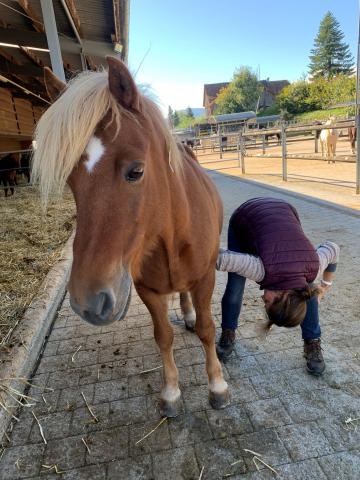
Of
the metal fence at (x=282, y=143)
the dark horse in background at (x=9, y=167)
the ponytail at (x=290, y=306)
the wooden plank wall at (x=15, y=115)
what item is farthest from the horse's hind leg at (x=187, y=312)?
the dark horse in background at (x=9, y=167)

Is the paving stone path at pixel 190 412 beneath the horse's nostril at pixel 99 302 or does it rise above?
beneath

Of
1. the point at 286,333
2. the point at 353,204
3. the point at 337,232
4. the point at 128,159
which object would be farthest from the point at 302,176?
the point at 128,159

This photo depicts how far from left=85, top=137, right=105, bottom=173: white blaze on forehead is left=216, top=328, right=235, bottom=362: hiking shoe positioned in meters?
1.74

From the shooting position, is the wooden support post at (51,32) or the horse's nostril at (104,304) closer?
the horse's nostril at (104,304)

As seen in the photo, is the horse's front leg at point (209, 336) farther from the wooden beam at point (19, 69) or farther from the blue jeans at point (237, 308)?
the wooden beam at point (19, 69)

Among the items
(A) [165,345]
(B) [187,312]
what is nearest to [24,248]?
(B) [187,312]

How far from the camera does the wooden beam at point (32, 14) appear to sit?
5.71m

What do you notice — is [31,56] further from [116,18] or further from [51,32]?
[51,32]

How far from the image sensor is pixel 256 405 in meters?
2.03

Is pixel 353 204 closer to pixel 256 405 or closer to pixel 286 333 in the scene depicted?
pixel 286 333

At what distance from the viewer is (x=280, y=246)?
2.01 m

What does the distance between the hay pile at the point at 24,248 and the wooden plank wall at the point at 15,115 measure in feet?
8.13

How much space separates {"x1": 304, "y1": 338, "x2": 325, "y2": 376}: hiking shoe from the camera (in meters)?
2.21

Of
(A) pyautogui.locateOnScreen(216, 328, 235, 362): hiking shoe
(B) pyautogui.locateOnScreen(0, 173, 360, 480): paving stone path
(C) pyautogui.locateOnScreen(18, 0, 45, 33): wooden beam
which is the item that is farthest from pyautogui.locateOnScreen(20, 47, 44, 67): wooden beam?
(A) pyautogui.locateOnScreen(216, 328, 235, 362): hiking shoe
